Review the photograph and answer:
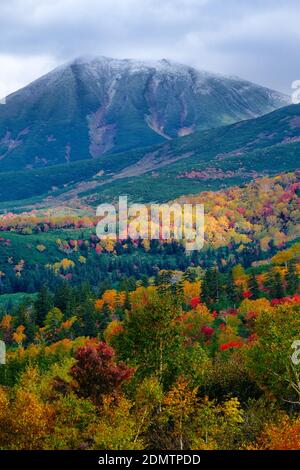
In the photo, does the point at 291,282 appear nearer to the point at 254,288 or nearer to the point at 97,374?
the point at 254,288

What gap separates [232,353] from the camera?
106438 mm

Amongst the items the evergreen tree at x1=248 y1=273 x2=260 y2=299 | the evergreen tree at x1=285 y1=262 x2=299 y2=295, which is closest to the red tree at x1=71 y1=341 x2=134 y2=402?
the evergreen tree at x1=285 y1=262 x2=299 y2=295

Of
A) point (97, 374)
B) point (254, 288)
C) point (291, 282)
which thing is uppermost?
point (97, 374)

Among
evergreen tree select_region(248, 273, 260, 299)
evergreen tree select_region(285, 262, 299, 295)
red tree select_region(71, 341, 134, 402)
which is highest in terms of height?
red tree select_region(71, 341, 134, 402)

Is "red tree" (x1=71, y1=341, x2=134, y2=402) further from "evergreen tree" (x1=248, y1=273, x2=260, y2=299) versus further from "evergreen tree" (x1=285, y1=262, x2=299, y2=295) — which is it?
"evergreen tree" (x1=248, y1=273, x2=260, y2=299)

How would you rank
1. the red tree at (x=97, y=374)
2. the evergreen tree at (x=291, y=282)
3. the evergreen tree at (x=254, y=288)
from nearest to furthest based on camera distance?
the red tree at (x=97, y=374) → the evergreen tree at (x=291, y=282) → the evergreen tree at (x=254, y=288)

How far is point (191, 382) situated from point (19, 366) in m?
63.6

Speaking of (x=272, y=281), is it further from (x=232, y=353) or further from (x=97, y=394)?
(x=97, y=394)

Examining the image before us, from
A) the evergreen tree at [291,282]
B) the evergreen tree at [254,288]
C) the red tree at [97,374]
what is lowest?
the evergreen tree at [254,288]

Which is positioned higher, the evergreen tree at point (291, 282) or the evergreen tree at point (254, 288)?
the evergreen tree at point (291, 282)

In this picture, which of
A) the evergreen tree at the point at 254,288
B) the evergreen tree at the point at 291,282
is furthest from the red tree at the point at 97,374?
the evergreen tree at the point at 254,288

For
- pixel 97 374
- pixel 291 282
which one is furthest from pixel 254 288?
pixel 97 374

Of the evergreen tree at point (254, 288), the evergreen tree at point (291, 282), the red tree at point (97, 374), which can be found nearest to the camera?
the red tree at point (97, 374)

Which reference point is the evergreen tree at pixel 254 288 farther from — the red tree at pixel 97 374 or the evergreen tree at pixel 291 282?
Result: the red tree at pixel 97 374
